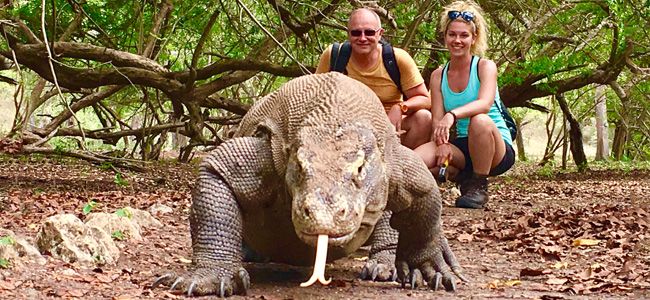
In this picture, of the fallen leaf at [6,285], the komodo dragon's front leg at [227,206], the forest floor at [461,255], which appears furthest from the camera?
the forest floor at [461,255]

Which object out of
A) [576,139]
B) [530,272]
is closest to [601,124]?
[576,139]

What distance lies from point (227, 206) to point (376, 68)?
1.78 metres

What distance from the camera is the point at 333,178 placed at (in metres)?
2.15

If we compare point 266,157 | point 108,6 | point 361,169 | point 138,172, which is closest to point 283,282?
point 266,157

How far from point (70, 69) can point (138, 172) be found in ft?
5.19

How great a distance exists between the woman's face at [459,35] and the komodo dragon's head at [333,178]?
2.58 metres

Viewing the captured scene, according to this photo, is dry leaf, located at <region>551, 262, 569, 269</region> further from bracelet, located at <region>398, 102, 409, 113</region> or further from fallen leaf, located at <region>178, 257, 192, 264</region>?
fallen leaf, located at <region>178, 257, 192, 264</region>

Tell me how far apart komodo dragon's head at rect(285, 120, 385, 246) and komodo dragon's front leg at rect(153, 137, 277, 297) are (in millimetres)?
230

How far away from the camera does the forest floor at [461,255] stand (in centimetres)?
267

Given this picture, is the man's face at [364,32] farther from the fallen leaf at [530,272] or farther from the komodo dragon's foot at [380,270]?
the fallen leaf at [530,272]

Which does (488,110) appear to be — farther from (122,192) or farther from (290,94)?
(122,192)

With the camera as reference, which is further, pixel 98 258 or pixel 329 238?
pixel 98 258

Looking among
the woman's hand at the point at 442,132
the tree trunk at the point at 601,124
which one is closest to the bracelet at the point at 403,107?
the woman's hand at the point at 442,132

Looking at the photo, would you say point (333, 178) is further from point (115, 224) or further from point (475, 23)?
point (475, 23)
